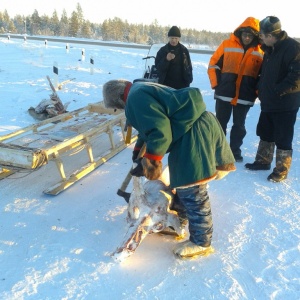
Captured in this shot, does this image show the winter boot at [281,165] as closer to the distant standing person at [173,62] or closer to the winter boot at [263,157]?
the winter boot at [263,157]

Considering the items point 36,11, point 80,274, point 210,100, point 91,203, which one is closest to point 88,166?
point 91,203

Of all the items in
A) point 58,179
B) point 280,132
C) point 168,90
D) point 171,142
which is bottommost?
point 58,179

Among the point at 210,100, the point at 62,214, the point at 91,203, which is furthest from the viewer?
the point at 210,100

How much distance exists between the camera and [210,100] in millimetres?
8680

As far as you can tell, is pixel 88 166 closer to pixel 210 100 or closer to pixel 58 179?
pixel 58 179

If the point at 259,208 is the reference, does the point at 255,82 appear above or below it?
above

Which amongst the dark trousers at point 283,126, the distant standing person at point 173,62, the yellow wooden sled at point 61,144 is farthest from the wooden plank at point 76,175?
the dark trousers at point 283,126

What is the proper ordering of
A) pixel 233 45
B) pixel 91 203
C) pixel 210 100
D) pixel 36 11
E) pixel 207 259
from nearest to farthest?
pixel 207 259, pixel 91 203, pixel 233 45, pixel 210 100, pixel 36 11

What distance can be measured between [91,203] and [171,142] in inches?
57.6

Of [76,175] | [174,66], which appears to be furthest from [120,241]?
[174,66]

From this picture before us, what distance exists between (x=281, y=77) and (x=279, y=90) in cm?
20

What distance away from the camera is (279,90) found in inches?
146

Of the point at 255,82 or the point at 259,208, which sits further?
the point at 255,82

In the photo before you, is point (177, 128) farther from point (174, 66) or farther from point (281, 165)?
point (174, 66)
